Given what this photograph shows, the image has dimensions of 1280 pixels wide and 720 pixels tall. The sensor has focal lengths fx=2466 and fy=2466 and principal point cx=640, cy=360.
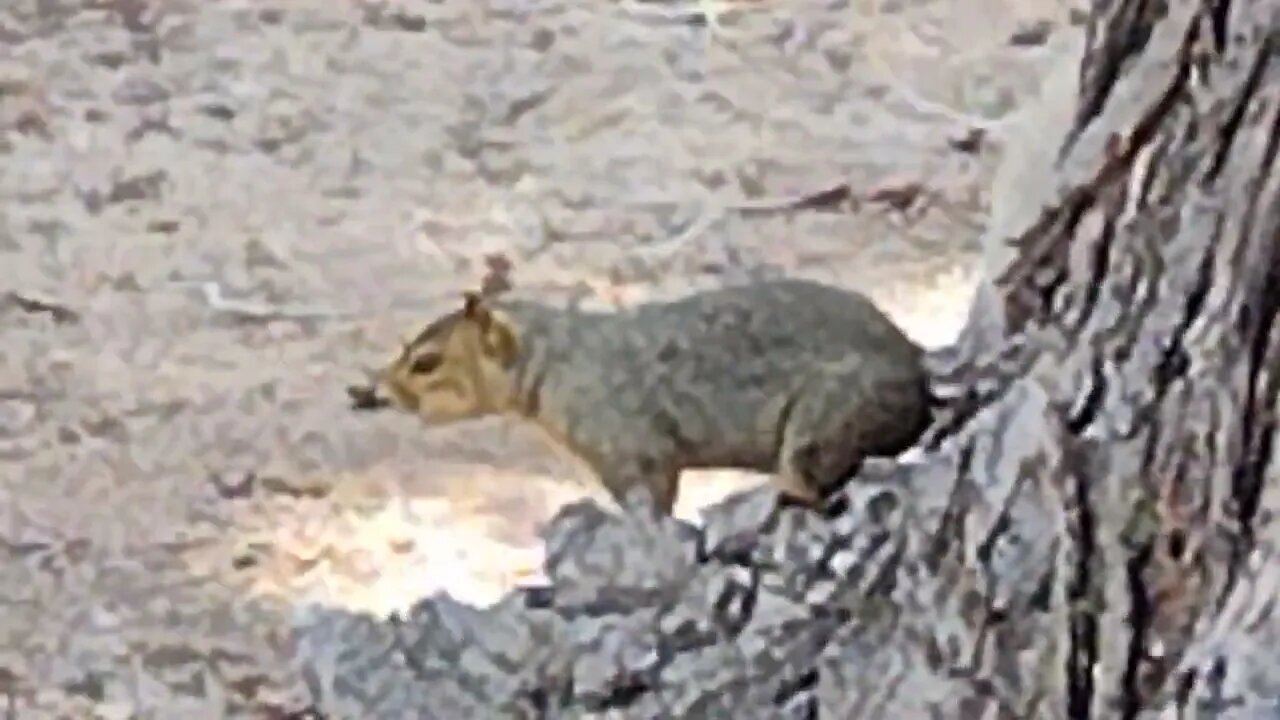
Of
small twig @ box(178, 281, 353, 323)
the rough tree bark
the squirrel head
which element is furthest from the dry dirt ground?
the rough tree bark

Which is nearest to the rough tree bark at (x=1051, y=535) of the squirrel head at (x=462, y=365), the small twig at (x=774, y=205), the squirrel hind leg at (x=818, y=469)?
the squirrel hind leg at (x=818, y=469)

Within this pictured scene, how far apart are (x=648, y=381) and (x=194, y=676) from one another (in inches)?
16.4

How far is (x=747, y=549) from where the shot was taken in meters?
1.70

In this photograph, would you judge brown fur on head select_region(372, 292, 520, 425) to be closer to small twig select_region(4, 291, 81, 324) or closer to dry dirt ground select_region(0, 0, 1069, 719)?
dry dirt ground select_region(0, 0, 1069, 719)

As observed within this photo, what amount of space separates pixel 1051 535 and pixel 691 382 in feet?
1.53

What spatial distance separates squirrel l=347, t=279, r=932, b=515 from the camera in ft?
5.82

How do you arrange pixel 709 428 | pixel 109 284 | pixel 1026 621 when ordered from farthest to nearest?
pixel 109 284 < pixel 709 428 < pixel 1026 621

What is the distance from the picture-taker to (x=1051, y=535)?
1.48 metres

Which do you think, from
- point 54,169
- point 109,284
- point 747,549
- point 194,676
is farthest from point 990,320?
point 54,169

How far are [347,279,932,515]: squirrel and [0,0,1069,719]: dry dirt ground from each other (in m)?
0.16

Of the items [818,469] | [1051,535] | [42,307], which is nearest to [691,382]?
[818,469]

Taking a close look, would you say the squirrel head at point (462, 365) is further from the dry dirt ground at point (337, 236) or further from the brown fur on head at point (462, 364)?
the dry dirt ground at point (337, 236)

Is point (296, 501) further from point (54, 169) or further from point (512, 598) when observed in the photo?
point (54, 169)

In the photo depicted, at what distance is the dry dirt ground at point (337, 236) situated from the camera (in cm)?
202
